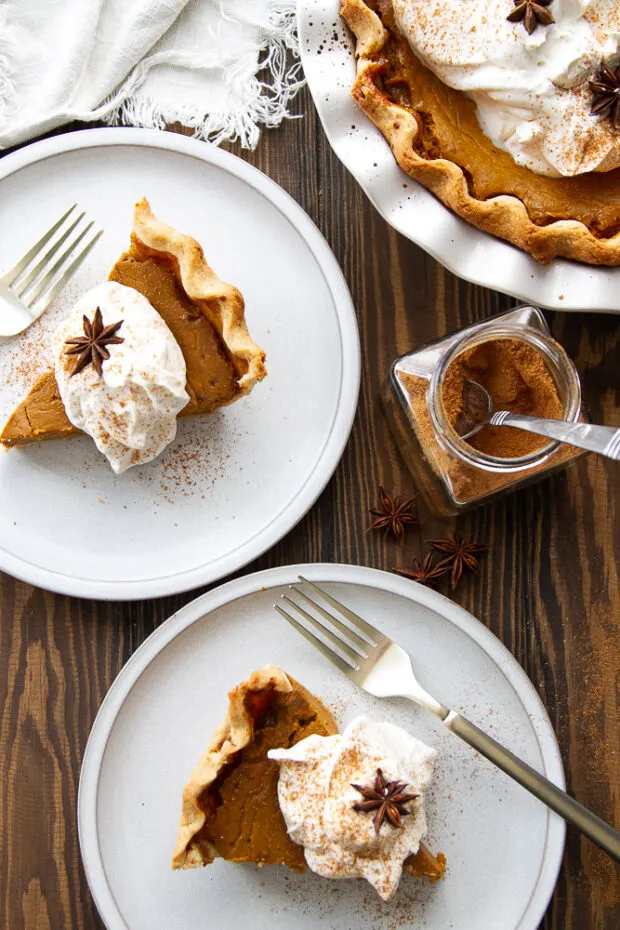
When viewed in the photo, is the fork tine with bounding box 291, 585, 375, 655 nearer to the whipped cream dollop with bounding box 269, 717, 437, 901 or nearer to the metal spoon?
the whipped cream dollop with bounding box 269, 717, 437, 901

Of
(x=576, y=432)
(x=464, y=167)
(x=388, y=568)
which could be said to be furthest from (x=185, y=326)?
(x=576, y=432)

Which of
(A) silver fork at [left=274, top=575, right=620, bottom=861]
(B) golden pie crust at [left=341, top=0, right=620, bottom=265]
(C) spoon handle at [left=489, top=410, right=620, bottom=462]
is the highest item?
(B) golden pie crust at [left=341, top=0, right=620, bottom=265]

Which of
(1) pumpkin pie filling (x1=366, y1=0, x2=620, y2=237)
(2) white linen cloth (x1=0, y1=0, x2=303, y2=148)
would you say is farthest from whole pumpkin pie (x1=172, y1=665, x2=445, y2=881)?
(2) white linen cloth (x1=0, y1=0, x2=303, y2=148)

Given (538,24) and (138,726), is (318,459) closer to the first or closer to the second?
(138,726)

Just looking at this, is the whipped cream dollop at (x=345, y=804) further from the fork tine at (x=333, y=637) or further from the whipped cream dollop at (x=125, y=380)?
the whipped cream dollop at (x=125, y=380)

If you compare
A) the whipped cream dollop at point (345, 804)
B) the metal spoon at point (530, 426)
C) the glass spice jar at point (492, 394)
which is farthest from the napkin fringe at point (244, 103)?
the whipped cream dollop at point (345, 804)

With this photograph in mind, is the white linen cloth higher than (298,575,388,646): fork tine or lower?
higher
